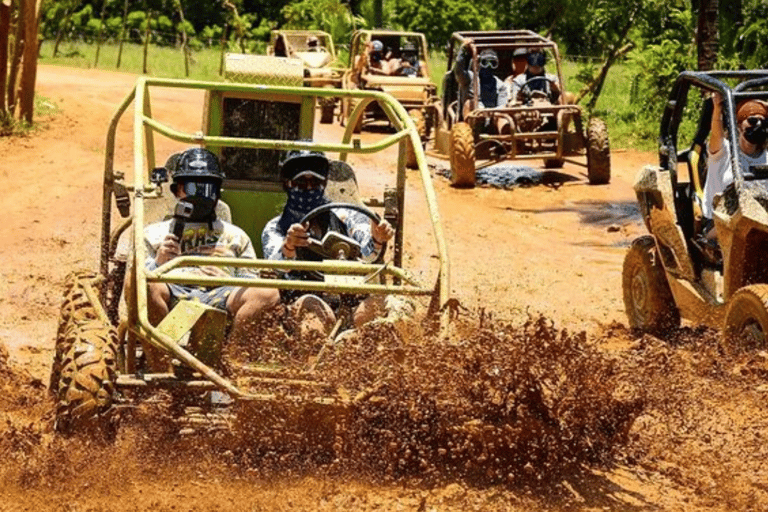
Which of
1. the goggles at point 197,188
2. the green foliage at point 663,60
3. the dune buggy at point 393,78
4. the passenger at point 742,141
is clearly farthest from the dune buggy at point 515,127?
the goggles at point 197,188

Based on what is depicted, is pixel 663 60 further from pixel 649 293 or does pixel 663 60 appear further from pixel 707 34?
pixel 649 293

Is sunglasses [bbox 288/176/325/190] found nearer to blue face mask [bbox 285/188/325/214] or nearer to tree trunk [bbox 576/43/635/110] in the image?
blue face mask [bbox 285/188/325/214]

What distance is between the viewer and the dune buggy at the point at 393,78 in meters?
22.4

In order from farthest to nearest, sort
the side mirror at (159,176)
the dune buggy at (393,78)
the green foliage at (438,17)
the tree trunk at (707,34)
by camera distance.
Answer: the green foliage at (438,17) < the dune buggy at (393,78) < the tree trunk at (707,34) < the side mirror at (159,176)

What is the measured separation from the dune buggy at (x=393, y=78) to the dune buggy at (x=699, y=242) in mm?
11499

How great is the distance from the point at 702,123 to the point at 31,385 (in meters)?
4.08

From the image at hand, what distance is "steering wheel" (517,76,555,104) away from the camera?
714 inches

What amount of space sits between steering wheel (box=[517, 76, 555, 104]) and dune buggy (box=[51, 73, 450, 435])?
9.75m

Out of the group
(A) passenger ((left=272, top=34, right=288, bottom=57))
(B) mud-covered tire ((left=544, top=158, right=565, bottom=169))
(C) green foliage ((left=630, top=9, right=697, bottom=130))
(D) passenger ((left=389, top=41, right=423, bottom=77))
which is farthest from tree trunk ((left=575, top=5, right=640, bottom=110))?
(A) passenger ((left=272, top=34, right=288, bottom=57))

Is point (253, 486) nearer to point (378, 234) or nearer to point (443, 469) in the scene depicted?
point (443, 469)

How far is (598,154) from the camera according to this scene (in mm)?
17703

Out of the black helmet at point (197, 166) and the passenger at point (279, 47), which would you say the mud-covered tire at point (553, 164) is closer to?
the passenger at point (279, 47)

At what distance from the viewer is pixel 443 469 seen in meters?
6.21

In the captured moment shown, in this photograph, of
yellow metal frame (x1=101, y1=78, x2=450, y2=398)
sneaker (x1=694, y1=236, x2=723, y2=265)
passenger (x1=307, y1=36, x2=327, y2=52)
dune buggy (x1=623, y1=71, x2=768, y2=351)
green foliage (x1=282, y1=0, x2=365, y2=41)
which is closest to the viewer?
yellow metal frame (x1=101, y1=78, x2=450, y2=398)
